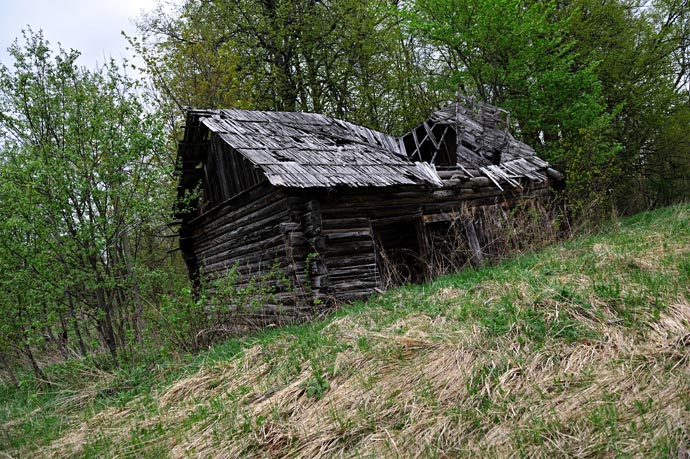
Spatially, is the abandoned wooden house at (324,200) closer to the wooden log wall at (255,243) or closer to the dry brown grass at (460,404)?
the wooden log wall at (255,243)

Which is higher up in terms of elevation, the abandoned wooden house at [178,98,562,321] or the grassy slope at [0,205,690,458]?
the abandoned wooden house at [178,98,562,321]

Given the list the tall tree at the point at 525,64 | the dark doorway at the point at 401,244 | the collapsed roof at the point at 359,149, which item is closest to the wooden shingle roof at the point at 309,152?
the collapsed roof at the point at 359,149

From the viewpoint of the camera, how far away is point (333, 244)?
962 cm

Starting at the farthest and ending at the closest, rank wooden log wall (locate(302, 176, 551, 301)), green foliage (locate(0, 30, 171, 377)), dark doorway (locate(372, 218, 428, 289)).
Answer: dark doorway (locate(372, 218, 428, 289)), wooden log wall (locate(302, 176, 551, 301)), green foliage (locate(0, 30, 171, 377))

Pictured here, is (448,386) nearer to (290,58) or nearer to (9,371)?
(9,371)

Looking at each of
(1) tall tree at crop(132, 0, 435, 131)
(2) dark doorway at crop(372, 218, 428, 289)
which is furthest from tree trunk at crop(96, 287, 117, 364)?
(1) tall tree at crop(132, 0, 435, 131)

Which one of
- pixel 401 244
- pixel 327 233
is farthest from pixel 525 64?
pixel 327 233

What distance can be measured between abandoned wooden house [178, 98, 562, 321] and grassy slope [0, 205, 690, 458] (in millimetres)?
3206

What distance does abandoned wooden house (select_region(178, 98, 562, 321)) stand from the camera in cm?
912

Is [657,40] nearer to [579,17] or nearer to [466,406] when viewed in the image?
[579,17]

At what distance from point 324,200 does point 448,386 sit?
6.42m

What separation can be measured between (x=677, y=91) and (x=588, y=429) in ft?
75.3

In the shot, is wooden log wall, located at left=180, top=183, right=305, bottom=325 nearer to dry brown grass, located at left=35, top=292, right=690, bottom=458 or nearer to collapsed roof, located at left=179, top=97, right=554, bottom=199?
collapsed roof, located at left=179, top=97, right=554, bottom=199

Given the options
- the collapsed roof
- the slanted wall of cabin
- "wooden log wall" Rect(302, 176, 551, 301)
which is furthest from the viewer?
"wooden log wall" Rect(302, 176, 551, 301)
